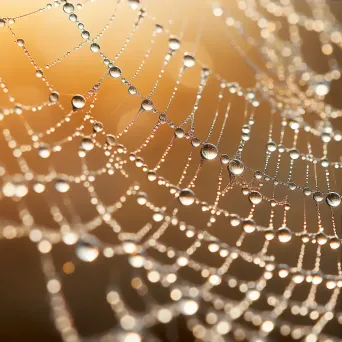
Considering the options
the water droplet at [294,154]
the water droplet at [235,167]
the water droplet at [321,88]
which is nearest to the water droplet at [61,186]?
the water droplet at [235,167]

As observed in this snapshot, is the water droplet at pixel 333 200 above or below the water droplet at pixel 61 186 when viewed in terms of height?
above

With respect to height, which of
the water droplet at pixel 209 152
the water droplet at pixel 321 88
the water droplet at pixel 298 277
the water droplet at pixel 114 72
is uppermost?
the water droplet at pixel 321 88

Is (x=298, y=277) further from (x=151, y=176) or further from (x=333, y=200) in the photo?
(x=151, y=176)

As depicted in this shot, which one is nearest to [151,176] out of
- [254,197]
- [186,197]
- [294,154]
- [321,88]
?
[186,197]

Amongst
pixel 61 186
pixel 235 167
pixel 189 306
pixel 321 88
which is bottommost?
pixel 189 306

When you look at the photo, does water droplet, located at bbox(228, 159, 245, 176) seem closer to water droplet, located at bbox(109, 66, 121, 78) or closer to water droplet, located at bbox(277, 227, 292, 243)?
water droplet, located at bbox(277, 227, 292, 243)

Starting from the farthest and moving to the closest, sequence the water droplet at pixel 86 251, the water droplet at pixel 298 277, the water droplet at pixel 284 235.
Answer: the water droplet at pixel 298 277, the water droplet at pixel 284 235, the water droplet at pixel 86 251

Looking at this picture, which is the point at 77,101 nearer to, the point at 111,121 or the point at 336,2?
the point at 111,121

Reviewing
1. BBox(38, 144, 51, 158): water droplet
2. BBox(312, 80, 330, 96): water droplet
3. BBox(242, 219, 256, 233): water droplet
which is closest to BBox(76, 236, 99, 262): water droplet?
BBox(38, 144, 51, 158): water droplet

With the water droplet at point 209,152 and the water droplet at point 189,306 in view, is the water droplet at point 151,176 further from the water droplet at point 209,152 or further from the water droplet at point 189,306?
the water droplet at point 189,306

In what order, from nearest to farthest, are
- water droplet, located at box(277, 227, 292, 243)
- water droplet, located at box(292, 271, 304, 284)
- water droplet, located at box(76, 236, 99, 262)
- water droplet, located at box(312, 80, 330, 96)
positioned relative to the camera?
water droplet, located at box(76, 236, 99, 262), water droplet, located at box(277, 227, 292, 243), water droplet, located at box(292, 271, 304, 284), water droplet, located at box(312, 80, 330, 96)
